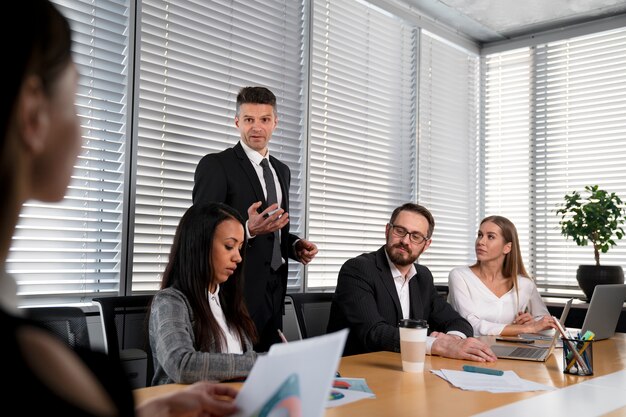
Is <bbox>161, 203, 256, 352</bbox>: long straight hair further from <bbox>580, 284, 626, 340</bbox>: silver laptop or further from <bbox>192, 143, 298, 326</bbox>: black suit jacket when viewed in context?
<bbox>580, 284, 626, 340</bbox>: silver laptop

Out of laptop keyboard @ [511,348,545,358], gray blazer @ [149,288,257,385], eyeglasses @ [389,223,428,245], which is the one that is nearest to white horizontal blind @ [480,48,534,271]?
eyeglasses @ [389,223,428,245]

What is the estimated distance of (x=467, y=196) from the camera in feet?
18.3

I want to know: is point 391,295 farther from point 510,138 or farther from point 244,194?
point 510,138

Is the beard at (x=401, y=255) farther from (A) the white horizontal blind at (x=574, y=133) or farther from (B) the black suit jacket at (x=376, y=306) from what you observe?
(A) the white horizontal blind at (x=574, y=133)

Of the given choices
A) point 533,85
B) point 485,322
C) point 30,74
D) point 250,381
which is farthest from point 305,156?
point 30,74

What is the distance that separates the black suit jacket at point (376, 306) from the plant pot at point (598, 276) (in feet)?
6.87

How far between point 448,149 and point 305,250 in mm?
2801

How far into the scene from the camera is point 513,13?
5.00 meters

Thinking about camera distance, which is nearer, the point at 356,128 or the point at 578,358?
the point at 578,358

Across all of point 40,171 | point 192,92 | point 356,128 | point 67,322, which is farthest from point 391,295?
point 40,171

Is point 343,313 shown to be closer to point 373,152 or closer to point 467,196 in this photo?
point 373,152

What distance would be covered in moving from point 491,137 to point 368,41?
1767 millimetres

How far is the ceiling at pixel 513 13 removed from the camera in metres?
4.80

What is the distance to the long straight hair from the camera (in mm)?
1962
